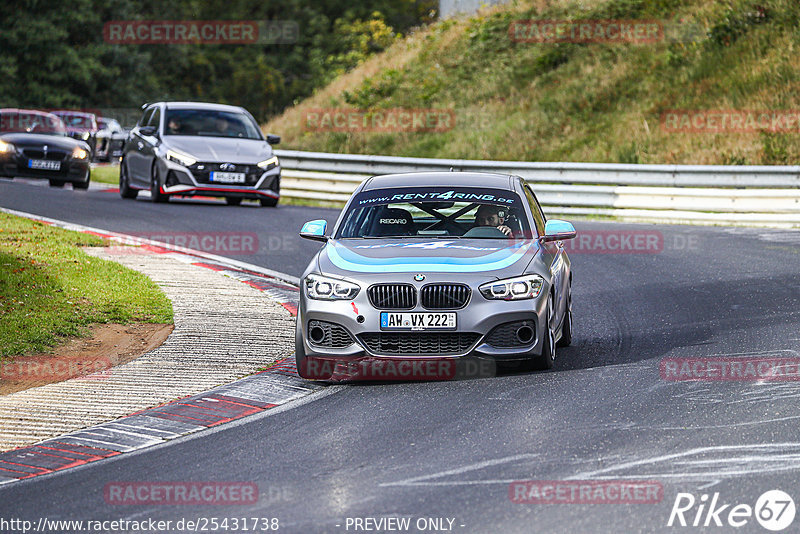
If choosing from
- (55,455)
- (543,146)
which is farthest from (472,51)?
(55,455)

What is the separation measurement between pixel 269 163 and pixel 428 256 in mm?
13503

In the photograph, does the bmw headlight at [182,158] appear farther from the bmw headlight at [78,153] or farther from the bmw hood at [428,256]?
the bmw hood at [428,256]

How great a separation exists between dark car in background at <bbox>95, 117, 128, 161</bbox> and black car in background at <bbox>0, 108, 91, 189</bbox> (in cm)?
1269

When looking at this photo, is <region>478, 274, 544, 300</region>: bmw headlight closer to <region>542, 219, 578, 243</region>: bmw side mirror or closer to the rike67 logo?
<region>542, 219, 578, 243</region>: bmw side mirror

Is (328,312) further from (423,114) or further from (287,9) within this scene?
(287,9)

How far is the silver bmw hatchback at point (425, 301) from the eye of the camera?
882 centimetres

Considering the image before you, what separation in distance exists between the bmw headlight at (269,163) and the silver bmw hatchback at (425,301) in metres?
12.3

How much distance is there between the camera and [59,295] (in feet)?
40.2

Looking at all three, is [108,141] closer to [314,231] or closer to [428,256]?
[314,231]

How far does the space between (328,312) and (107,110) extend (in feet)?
185

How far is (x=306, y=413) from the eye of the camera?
26.8 feet

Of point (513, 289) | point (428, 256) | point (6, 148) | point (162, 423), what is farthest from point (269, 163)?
point (162, 423)

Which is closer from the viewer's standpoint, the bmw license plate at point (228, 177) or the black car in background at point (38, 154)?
the bmw license plate at point (228, 177)

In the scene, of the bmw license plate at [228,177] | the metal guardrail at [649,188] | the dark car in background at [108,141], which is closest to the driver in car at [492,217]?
Answer: the metal guardrail at [649,188]
